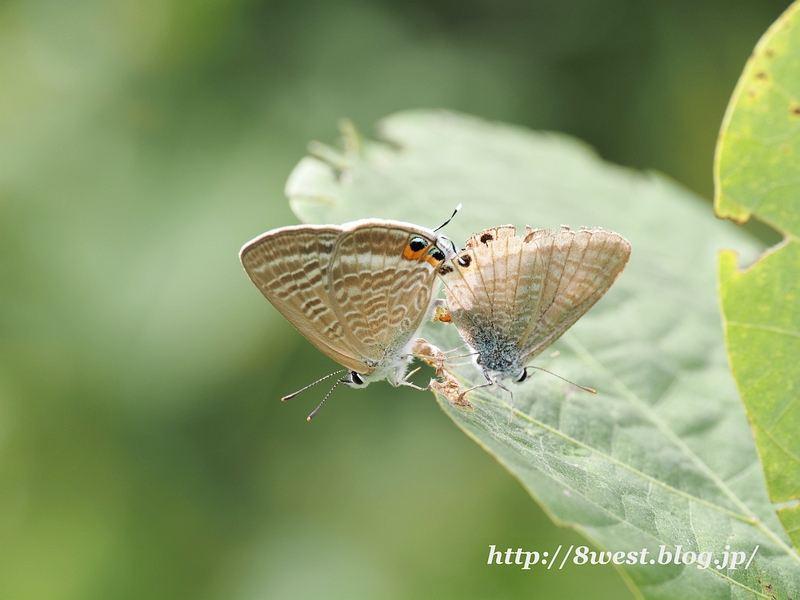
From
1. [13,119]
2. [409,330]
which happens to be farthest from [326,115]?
[409,330]

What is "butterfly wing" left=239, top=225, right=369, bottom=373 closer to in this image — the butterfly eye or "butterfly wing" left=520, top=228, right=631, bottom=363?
the butterfly eye

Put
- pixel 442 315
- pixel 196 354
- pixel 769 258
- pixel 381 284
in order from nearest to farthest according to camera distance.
Result: 1. pixel 769 258
2. pixel 381 284
3. pixel 442 315
4. pixel 196 354

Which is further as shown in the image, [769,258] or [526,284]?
[526,284]

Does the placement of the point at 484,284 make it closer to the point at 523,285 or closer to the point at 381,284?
the point at 523,285

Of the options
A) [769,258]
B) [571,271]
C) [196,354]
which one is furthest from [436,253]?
[196,354]

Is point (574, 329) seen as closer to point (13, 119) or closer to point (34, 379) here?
point (34, 379)

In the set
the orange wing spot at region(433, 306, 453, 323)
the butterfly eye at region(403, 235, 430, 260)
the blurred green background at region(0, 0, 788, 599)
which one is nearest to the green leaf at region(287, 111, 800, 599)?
the orange wing spot at region(433, 306, 453, 323)
